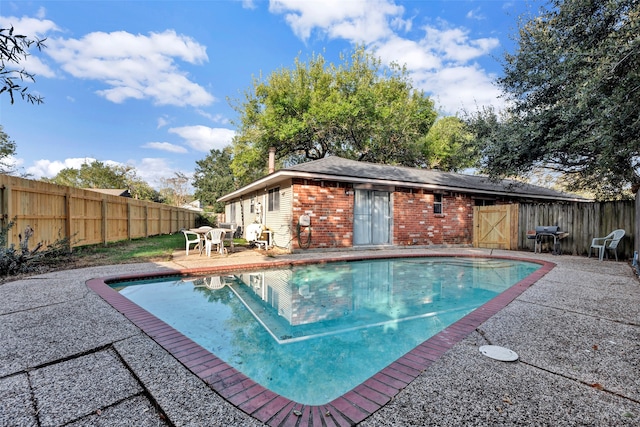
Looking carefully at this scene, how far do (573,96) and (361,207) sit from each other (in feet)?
22.1

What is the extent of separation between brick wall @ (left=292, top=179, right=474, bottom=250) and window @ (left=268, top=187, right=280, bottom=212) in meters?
1.90

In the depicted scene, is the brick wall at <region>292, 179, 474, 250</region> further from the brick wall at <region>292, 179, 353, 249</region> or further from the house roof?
the house roof

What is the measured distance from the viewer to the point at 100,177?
1495 inches

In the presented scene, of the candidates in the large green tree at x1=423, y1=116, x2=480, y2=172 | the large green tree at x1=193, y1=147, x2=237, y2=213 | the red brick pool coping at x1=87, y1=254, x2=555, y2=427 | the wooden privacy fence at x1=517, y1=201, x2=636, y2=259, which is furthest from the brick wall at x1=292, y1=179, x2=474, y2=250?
the large green tree at x1=193, y1=147, x2=237, y2=213

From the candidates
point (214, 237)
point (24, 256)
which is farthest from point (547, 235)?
point (24, 256)

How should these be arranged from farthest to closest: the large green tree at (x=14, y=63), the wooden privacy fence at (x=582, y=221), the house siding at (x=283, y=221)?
the house siding at (x=283, y=221) → the wooden privacy fence at (x=582, y=221) → the large green tree at (x=14, y=63)

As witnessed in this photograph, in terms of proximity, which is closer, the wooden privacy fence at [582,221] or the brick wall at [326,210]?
the wooden privacy fence at [582,221]

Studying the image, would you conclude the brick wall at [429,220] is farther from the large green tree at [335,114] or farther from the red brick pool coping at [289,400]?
the large green tree at [335,114]

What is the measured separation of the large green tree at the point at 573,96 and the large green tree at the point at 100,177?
40.0 metres

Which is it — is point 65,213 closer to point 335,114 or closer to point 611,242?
point 335,114

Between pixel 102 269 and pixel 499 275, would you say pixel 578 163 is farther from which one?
pixel 102 269

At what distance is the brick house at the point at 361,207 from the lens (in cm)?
1018

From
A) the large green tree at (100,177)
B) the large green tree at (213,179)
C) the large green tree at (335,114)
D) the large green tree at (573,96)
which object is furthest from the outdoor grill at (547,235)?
the large green tree at (100,177)

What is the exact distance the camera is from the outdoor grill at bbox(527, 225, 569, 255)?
32.7 ft
